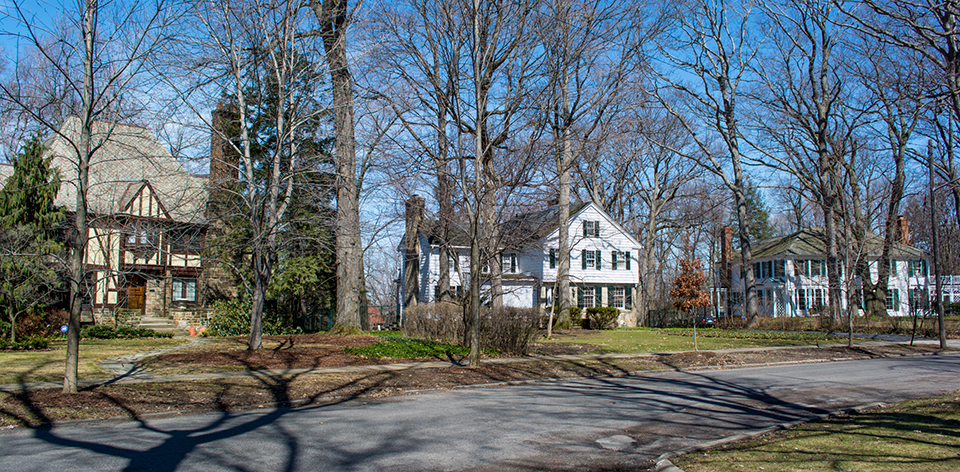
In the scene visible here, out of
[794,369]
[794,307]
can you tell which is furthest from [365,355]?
[794,307]

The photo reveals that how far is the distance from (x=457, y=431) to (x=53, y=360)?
448 inches

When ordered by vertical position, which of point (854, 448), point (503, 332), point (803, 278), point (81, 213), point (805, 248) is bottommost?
point (854, 448)

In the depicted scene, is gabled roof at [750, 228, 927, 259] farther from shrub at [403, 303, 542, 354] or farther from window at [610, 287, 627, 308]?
shrub at [403, 303, 542, 354]

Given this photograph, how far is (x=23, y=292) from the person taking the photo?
1848cm

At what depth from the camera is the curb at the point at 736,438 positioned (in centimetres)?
584

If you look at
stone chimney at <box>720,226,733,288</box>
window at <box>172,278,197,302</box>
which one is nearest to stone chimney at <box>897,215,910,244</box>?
stone chimney at <box>720,226,733,288</box>

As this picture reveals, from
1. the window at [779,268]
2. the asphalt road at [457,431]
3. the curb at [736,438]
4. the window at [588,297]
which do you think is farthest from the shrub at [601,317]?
the curb at [736,438]

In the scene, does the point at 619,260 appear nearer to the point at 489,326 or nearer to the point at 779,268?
the point at 779,268

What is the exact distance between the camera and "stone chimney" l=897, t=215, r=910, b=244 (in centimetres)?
4978

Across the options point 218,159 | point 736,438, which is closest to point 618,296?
point 218,159

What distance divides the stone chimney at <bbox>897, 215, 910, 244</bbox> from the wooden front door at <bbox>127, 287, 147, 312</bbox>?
52429 millimetres

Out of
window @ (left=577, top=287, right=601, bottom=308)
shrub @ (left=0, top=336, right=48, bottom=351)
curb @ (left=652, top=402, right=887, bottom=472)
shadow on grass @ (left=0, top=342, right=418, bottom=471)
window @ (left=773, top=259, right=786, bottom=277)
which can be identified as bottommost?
curb @ (left=652, top=402, right=887, bottom=472)

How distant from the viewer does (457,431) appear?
24.5 ft

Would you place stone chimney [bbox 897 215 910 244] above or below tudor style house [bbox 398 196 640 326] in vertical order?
above
